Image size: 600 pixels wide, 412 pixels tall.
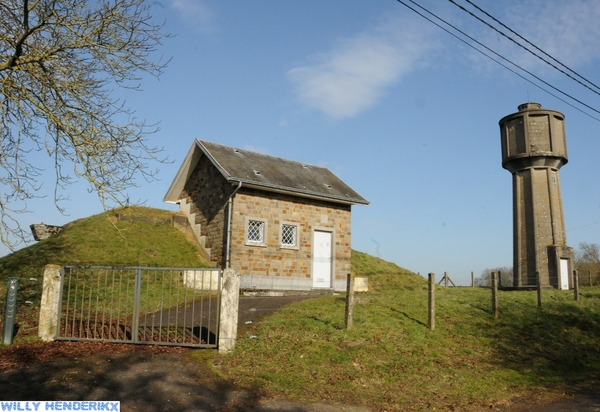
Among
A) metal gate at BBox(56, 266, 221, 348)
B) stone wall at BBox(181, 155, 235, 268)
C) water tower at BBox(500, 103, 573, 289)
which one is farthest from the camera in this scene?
water tower at BBox(500, 103, 573, 289)

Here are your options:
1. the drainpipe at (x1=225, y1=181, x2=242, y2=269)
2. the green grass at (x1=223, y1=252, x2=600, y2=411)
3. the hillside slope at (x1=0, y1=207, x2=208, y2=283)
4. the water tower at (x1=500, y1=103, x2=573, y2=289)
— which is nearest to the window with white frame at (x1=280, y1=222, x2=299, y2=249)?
the drainpipe at (x1=225, y1=181, x2=242, y2=269)

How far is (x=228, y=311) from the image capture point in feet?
33.1

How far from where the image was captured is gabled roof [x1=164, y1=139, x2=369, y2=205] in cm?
2080

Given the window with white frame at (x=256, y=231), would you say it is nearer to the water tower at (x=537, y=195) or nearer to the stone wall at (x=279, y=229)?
the stone wall at (x=279, y=229)

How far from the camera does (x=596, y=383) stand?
33.7ft

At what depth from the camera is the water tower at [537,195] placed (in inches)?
1069

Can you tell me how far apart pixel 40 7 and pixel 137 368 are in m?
8.51

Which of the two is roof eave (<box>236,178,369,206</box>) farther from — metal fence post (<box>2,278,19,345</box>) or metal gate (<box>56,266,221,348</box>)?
metal fence post (<box>2,278,19,345</box>)

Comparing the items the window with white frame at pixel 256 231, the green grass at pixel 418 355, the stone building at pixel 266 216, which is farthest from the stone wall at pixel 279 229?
the green grass at pixel 418 355

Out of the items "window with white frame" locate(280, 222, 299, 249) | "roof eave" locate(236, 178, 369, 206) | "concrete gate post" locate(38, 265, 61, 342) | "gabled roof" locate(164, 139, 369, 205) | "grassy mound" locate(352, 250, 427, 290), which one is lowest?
"concrete gate post" locate(38, 265, 61, 342)

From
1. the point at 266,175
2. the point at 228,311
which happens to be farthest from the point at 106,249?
the point at 228,311

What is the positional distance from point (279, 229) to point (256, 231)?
104 centimetres

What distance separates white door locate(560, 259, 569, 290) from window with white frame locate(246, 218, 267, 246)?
1676 cm

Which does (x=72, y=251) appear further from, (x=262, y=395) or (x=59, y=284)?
(x=262, y=395)
